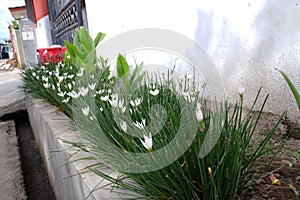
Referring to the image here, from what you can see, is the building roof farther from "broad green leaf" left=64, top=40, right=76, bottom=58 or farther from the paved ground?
"broad green leaf" left=64, top=40, right=76, bottom=58

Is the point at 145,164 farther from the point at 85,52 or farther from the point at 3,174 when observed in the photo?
the point at 85,52

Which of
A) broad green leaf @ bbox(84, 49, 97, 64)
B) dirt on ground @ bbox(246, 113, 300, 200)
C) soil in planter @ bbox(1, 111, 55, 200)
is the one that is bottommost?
soil in planter @ bbox(1, 111, 55, 200)

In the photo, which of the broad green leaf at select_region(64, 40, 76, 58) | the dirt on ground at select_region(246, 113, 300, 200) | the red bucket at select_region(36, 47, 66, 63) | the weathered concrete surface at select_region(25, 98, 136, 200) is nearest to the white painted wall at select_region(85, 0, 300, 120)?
the dirt on ground at select_region(246, 113, 300, 200)

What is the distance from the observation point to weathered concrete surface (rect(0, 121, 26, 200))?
64.3 inches

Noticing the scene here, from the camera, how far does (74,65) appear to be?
7.64 feet

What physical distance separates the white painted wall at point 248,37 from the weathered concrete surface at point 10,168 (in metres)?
1.45

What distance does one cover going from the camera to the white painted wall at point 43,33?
7234mm

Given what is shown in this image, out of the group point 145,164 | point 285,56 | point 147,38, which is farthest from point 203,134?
point 147,38

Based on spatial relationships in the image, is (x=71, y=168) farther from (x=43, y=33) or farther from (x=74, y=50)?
(x=43, y=33)

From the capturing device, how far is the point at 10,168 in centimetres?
194

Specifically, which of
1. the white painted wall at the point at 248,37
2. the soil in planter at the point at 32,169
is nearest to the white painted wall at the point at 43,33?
the soil in planter at the point at 32,169

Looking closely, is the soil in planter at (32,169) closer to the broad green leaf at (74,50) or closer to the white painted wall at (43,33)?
the broad green leaf at (74,50)

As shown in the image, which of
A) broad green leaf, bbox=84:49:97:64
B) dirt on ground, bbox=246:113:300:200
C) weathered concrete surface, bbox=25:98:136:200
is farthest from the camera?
broad green leaf, bbox=84:49:97:64

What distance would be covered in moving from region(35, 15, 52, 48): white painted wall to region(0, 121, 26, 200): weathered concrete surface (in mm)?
5122
